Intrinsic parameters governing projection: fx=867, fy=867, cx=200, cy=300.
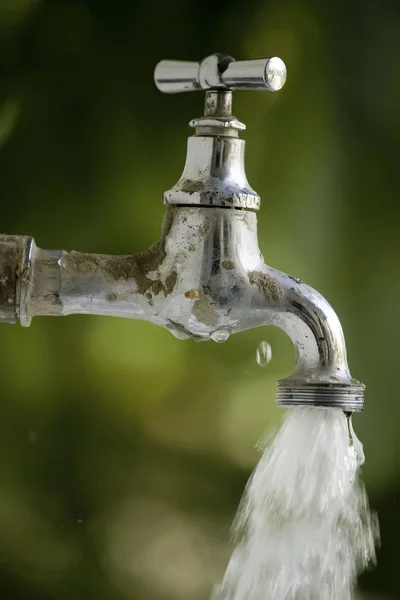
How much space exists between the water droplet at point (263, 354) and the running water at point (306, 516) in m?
0.13

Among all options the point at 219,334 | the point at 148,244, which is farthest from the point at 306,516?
the point at 148,244

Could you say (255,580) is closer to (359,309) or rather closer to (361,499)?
(361,499)

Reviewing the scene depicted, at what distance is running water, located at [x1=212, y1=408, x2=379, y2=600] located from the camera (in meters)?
0.67

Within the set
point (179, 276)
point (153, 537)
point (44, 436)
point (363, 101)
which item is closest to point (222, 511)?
point (153, 537)

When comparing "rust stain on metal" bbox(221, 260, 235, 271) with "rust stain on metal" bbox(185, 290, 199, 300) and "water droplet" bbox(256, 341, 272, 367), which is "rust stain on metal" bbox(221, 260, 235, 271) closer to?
"rust stain on metal" bbox(185, 290, 199, 300)

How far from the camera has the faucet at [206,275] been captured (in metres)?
0.63

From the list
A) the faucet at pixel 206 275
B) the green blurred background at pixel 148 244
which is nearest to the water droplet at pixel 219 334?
the faucet at pixel 206 275

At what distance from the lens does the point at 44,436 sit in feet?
2.61

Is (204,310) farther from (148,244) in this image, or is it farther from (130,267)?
(148,244)

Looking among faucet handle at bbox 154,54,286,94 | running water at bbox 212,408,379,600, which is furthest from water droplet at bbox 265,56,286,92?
running water at bbox 212,408,379,600

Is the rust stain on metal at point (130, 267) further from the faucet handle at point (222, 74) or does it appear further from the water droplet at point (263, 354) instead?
the water droplet at point (263, 354)

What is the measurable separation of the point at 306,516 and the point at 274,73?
1.11 feet

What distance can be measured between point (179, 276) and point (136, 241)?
7.4 inches

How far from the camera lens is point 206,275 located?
627 mm
